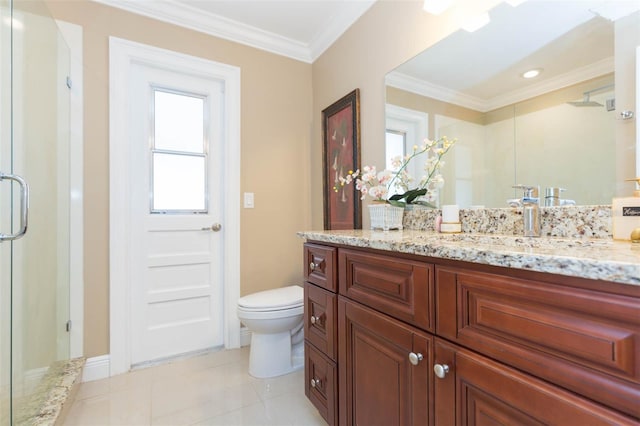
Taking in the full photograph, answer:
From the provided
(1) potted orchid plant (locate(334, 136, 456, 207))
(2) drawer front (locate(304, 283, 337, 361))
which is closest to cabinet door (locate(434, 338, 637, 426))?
(2) drawer front (locate(304, 283, 337, 361))

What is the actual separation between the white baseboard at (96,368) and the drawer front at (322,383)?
1.32m

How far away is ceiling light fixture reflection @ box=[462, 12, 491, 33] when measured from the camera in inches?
50.0

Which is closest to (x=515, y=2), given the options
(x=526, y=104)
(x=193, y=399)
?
(x=526, y=104)

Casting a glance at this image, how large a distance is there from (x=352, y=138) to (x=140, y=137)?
55.3 inches

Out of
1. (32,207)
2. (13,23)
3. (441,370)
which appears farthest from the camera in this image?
(32,207)

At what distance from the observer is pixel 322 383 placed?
4.17 feet

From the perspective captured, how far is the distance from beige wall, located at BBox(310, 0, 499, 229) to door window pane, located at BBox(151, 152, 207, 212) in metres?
0.90

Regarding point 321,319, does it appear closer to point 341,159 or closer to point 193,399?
point 193,399

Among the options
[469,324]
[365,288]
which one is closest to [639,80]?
[469,324]

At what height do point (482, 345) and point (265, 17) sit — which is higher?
point (265, 17)

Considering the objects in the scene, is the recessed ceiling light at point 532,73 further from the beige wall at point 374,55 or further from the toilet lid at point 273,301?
the toilet lid at point 273,301

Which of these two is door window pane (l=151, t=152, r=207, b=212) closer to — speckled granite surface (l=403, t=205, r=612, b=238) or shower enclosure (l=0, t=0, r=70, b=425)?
shower enclosure (l=0, t=0, r=70, b=425)

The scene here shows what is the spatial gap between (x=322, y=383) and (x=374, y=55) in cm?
180

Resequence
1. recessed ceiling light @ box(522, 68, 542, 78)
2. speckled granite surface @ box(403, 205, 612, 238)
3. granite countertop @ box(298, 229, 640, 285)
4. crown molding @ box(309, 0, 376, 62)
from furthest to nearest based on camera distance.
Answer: crown molding @ box(309, 0, 376, 62) → recessed ceiling light @ box(522, 68, 542, 78) → speckled granite surface @ box(403, 205, 612, 238) → granite countertop @ box(298, 229, 640, 285)
